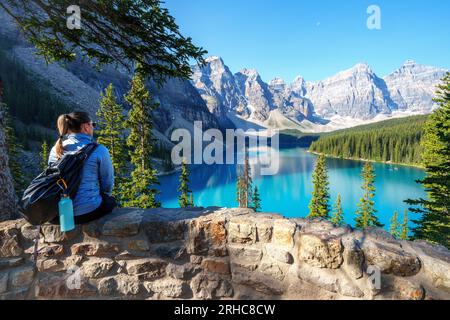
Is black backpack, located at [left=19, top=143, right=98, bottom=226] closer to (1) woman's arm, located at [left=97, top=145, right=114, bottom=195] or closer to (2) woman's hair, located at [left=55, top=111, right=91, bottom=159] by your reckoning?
(1) woman's arm, located at [left=97, top=145, right=114, bottom=195]

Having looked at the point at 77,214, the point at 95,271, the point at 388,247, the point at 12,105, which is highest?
the point at 12,105

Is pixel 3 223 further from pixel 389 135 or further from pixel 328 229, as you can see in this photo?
pixel 389 135

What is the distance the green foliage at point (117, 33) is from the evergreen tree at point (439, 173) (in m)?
15.1

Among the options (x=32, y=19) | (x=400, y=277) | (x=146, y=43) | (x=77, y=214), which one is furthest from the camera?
(x=146, y=43)

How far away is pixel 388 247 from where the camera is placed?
2395mm

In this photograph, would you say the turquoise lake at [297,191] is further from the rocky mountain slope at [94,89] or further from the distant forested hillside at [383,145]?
the rocky mountain slope at [94,89]

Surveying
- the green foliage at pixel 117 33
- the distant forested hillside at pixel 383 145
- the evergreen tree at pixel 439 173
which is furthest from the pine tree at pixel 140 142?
the distant forested hillside at pixel 383 145

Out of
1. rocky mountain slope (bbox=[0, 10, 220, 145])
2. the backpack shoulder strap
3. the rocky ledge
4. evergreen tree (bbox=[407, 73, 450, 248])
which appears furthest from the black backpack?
rocky mountain slope (bbox=[0, 10, 220, 145])

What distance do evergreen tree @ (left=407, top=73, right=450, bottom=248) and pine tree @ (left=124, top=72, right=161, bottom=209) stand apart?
16003 millimetres

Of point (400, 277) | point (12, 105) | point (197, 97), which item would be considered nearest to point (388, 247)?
point (400, 277)

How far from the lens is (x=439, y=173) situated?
1390cm

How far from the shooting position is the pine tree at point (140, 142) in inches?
591

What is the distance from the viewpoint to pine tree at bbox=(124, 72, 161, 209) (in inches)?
591
